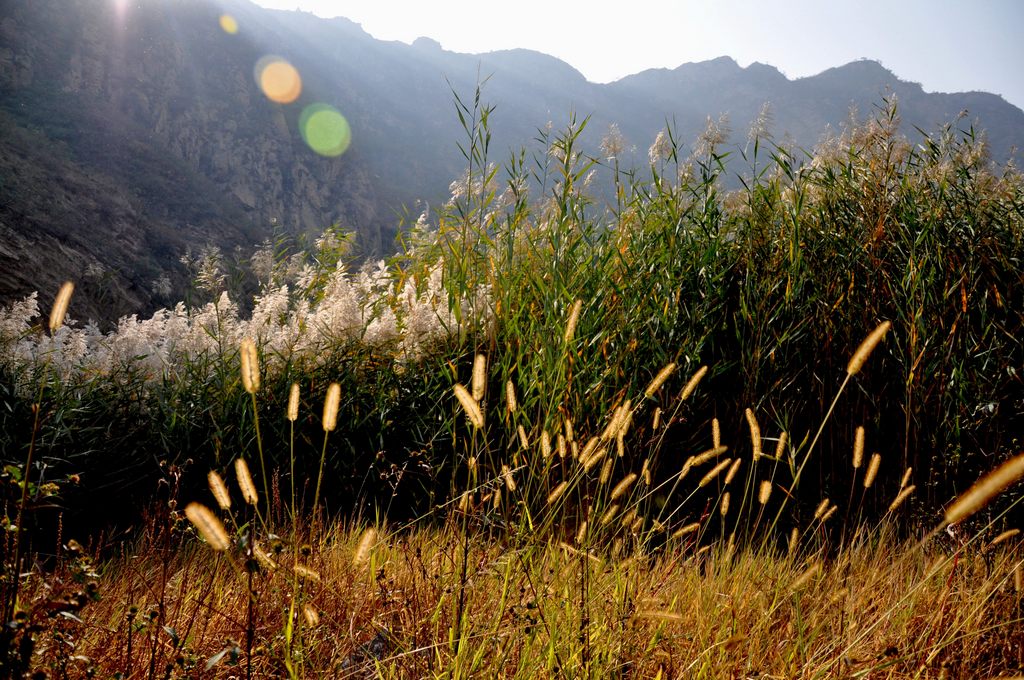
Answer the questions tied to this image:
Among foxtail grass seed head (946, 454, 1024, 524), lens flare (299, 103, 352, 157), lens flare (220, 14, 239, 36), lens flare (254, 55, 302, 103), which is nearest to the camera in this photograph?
foxtail grass seed head (946, 454, 1024, 524)

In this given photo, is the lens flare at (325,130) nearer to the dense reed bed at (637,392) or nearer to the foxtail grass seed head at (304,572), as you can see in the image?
the dense reed bed at (637,392)

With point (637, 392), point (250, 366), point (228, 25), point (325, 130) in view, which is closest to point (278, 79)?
point (325, 130)

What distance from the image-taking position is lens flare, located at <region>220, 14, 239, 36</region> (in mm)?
42438

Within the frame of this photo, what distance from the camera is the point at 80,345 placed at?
3.60m

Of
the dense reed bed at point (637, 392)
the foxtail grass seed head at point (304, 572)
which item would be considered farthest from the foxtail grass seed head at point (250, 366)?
the dense reed bed at point (637, 392)

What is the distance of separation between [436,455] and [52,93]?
3384 cm

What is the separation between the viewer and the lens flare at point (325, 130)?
135 feet

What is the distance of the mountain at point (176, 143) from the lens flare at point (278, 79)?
0.66 m

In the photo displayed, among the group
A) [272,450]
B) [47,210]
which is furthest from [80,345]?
[47,210]

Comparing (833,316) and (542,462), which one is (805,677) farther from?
(833,316)

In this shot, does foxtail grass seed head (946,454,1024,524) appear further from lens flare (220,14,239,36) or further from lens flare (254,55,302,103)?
lens flare (220,14,239,36)

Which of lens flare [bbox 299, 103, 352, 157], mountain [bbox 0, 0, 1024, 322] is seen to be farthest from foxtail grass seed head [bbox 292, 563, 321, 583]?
lens flare [bbox 299, 103, 352, 157]

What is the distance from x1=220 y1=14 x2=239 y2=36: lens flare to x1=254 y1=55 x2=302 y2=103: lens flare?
2.53 m

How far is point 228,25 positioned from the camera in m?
43.1
